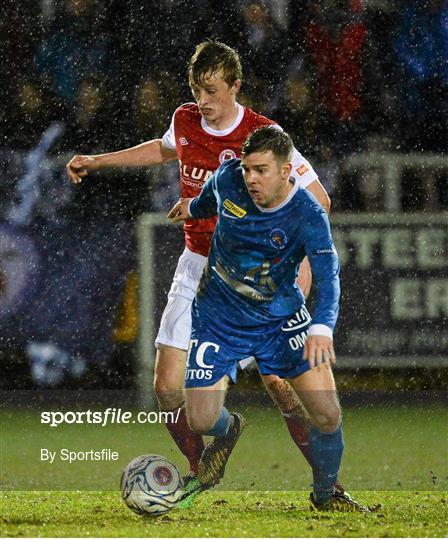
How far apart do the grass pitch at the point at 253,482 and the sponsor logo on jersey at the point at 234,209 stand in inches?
53.0

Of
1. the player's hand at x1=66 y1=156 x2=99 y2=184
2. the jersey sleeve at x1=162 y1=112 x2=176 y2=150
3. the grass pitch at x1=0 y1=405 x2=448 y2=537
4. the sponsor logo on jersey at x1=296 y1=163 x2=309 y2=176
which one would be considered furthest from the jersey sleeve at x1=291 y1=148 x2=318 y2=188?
the grass pitch at x1=0 y1=405 x2=448 y2=537

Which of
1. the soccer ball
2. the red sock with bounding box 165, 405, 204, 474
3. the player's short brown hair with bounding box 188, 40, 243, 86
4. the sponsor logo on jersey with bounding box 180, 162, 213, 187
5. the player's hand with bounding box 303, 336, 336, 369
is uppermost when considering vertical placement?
the player's short brown hair with bounding box 188, 40, 243, 86

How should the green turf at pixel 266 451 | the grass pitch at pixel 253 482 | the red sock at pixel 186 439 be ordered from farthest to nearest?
1. the green turf at pixel 266 451
2. the red sock at pixel 186 439
3. the grass pitch at pixel 253 482

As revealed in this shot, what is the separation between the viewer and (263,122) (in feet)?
16.5

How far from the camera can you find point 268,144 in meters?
4.47

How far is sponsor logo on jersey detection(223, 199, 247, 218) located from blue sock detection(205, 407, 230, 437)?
91 centimetres

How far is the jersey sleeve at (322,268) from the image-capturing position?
423cm

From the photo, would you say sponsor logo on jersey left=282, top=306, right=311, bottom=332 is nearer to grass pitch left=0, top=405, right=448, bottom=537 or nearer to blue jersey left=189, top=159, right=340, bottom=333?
blue jersey left=189, top=159, right=340, bottom=333

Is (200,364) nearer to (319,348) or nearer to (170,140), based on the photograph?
(319,348)

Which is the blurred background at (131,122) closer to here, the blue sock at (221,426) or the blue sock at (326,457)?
the blue sock at (221,426)

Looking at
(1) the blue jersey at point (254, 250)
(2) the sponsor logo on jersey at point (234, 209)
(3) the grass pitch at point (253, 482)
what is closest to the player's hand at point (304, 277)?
(1) the blue jersey at point (254, 250)

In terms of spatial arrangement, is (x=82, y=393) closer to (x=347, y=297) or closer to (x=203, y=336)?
(x=347, y=297)

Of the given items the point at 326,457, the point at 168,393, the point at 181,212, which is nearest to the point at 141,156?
the point at 181,212

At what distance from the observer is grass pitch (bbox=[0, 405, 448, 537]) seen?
4.69 meters
